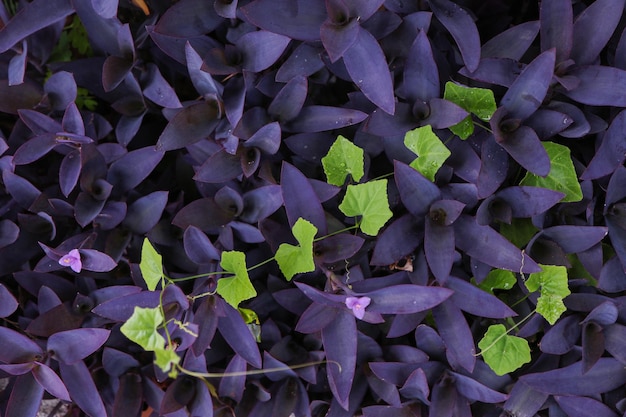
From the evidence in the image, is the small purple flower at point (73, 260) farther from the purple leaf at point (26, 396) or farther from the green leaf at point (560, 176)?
the green leaf at point (560, 176)

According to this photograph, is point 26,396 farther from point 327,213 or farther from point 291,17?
point 291,17

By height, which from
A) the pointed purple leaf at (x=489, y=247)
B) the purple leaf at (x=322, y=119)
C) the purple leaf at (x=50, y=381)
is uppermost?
the purple leaf at (x=322, y=119)

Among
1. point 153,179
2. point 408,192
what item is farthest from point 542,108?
point 153,179

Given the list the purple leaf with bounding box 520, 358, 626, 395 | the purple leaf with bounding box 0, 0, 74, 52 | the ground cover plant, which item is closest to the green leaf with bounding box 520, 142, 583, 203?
the ground cover plant

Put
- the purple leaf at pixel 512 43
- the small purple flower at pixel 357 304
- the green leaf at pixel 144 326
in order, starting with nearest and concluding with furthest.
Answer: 1. the green leaf at pixel 144 326
2. the small purple flower at pixel 357 304
3. the purple leaf at pixel 512 43

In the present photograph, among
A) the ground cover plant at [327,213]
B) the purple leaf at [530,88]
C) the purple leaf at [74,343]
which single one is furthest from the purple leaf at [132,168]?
the purple leaf at [530,88]

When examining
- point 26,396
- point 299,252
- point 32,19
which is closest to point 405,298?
point 299,252

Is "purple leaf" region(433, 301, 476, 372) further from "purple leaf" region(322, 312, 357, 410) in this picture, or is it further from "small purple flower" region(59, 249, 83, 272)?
"small purple flower" region(59, 249, 83, 272)
